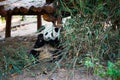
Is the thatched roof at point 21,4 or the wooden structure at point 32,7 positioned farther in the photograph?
the thatched roof at point 21,4

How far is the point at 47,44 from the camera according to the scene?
3916 millimetres

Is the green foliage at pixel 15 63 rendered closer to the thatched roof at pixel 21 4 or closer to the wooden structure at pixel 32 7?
the wooden structure at pixel 32 7

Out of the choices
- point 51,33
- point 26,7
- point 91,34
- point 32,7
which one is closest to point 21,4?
point 26,7

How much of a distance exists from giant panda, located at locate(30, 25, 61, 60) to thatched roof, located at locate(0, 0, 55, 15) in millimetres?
293

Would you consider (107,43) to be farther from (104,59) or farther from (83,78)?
(83,78)

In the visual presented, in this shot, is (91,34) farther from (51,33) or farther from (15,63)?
(15,63)

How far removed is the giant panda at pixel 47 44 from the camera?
372cm

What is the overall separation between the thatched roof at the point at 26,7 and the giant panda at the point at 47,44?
0.29 meters

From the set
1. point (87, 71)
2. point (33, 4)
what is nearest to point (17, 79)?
point (87, 71)

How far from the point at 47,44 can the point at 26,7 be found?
71 centimetres

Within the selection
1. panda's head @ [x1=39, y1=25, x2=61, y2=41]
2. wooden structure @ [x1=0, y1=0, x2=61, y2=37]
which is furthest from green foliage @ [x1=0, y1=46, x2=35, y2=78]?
wooden structure @ [x1=0, y1=0, x2=61, y2=37]

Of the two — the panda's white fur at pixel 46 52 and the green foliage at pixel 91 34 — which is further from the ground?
the green foliage at pixel 91 34

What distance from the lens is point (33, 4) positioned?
429 cm

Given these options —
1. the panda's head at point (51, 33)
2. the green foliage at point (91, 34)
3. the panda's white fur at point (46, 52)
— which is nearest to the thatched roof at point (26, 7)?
the panda's head at point (51, 33)
